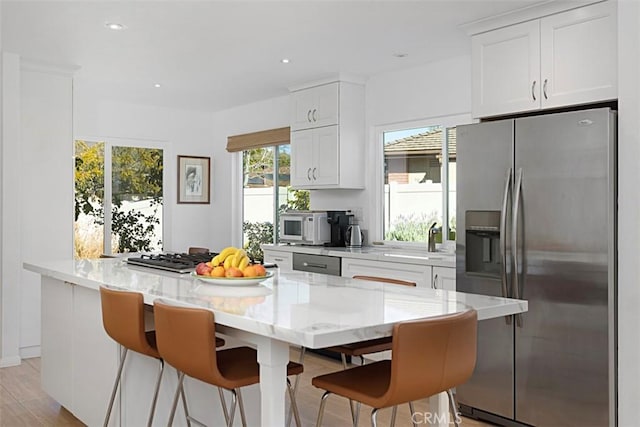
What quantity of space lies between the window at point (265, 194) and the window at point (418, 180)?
4.46 ft

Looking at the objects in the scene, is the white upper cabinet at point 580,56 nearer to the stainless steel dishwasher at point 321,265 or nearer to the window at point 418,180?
the window at point 418,180

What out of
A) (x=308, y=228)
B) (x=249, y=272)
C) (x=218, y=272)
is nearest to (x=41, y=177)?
(x=308, y=228)

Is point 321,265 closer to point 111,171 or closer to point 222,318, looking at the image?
point 111,171

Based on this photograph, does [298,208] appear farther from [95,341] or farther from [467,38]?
[95,341]

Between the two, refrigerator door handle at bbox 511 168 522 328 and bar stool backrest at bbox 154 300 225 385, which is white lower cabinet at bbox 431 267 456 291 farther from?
bar stool backrest at bbox 154 300 225 385

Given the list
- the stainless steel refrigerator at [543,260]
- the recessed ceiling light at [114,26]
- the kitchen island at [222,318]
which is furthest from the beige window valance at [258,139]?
the stainless steel refrigerator at [543,260]

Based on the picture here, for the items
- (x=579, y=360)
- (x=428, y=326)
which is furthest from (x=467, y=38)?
(x=428, y=326)

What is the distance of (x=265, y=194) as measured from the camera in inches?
273

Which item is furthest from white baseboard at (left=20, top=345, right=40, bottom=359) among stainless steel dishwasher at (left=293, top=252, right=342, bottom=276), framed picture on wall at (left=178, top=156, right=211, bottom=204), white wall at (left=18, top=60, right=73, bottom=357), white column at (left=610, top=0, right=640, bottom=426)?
white column at (left=610, top=0, right=640, bottom=426)

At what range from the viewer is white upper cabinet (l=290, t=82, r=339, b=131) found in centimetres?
531

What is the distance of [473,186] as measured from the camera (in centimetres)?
360

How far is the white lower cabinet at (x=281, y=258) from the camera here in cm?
541

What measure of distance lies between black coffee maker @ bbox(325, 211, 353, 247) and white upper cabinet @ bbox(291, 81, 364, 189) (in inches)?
11.1

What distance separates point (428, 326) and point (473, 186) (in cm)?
190
